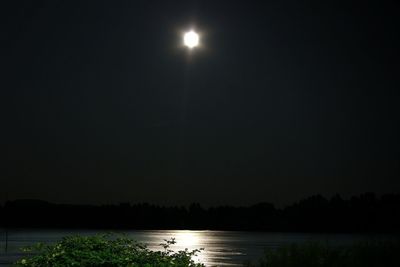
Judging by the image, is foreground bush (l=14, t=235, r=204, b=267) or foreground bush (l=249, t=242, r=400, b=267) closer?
foreground bush (l=14, t=235, r=204, b=267)

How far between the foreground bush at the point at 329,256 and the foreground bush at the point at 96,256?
24.5 feet

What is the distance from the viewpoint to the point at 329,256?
21812 mm

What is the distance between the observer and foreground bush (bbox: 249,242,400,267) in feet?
69.4

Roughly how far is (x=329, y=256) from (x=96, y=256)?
1106cm

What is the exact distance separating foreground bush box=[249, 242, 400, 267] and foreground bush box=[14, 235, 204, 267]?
7.46 meters

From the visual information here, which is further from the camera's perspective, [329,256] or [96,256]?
[329,256]

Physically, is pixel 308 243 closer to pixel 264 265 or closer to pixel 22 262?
pixel 264 265

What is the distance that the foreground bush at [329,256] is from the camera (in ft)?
69.4

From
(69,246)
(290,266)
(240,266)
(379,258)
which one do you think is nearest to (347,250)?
(379,258)

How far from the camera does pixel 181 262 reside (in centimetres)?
1386

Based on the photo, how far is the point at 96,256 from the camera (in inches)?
A: 509

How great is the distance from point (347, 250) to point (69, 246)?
12166mm

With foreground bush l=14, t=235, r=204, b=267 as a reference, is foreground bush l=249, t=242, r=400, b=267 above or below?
above

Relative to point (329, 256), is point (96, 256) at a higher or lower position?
lower
